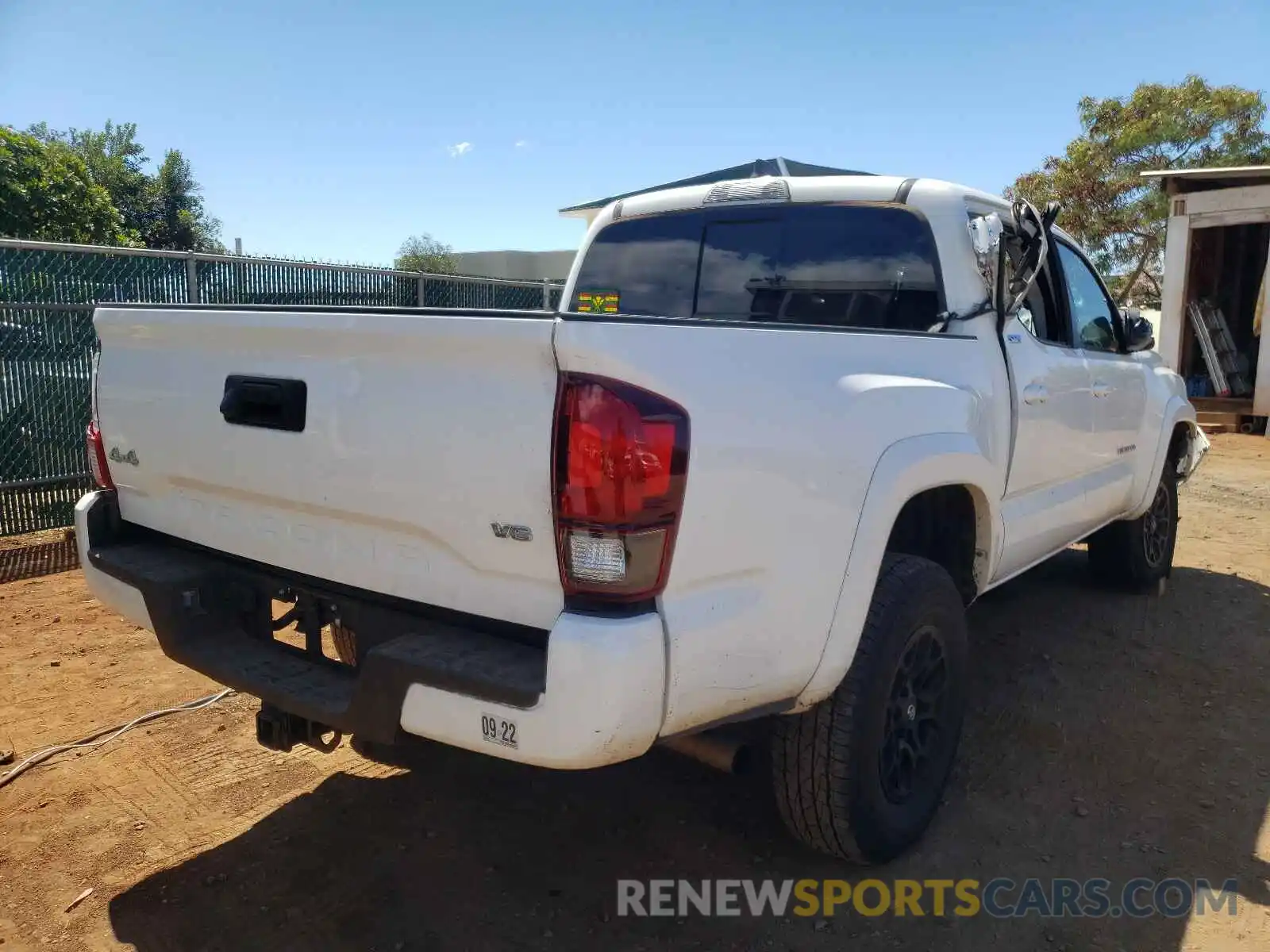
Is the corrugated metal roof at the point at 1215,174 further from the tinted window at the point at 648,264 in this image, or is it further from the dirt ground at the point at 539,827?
the tinted window at the point at 648,264

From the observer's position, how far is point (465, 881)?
2707 mm

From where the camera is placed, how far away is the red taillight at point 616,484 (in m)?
1.90

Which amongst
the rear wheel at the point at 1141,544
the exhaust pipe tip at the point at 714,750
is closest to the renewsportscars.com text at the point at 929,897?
the exhaust pipe tip at the point at 714,750

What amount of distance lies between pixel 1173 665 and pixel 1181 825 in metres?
1.62

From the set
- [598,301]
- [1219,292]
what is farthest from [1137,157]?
[598,301]

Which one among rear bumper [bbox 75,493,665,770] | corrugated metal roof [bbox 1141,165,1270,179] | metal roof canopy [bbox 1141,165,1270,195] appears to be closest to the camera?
rear bumper [bbox 75,493,665,770]

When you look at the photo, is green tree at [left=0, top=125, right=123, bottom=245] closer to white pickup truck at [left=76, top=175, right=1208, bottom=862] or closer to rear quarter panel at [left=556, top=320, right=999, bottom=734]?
white pickup truck at [left=76, top=175, right=1208, bottom=862]

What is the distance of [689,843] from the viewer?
2938mm

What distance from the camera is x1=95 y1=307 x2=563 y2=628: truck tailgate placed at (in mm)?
1998

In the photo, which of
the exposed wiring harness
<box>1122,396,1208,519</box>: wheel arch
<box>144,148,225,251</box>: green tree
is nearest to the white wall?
<box>144,148,225,251</box>: green tree

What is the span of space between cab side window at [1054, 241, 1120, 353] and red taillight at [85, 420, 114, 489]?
381 centimetres

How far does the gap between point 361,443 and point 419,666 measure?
0.55m

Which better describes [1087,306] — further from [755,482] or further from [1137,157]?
[1137,157]

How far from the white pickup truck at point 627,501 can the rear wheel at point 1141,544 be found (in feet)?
6.64
